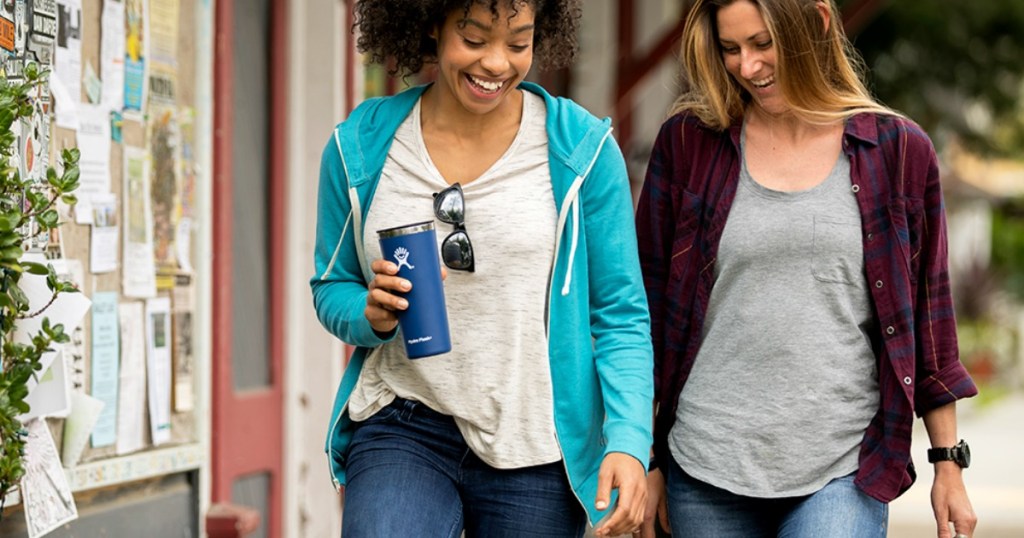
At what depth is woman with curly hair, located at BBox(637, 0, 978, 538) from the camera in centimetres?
321

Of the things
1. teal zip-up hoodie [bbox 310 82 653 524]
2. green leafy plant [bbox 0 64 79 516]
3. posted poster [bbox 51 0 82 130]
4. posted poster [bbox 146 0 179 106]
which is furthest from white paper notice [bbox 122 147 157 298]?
teal zip-up hoodie [bbox 310 82 653 524]

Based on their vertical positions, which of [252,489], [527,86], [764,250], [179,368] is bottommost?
[252,489]

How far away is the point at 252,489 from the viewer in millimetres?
5695

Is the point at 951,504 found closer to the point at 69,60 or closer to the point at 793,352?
the point at 793,352

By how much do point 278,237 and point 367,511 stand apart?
10.2ft

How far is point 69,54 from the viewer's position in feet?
13.2

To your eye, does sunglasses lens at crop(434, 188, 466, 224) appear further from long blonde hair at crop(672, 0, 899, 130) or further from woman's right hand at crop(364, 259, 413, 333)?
long blonde hair at crop(672, 0, 899, 130)

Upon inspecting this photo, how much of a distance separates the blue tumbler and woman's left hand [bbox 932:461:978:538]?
1.15 metres

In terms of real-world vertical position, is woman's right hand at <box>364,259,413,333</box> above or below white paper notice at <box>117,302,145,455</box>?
above

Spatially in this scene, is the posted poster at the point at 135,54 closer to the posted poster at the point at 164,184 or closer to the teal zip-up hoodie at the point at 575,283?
the posted poster at the point at 164,184

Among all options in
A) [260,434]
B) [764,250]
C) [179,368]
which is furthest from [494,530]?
[260,434]

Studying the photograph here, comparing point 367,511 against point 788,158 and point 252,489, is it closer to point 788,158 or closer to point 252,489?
point 788,158

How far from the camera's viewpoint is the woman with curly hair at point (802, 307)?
10.5 feet

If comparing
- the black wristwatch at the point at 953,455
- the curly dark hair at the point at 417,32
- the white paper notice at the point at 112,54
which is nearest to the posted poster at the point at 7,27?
the white paper notice at the point at 112,54
